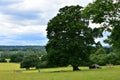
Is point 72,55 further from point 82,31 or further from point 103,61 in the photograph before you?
point 103,61

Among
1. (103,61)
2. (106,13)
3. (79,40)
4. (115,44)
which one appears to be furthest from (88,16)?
(103,61)

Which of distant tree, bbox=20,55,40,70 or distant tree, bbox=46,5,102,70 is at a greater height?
distant tree, bbox=46,5,102,70

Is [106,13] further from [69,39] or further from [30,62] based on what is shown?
[30,62]

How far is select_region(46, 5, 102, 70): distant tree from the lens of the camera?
221 ft

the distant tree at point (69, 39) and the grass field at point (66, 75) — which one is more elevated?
the distant tree at point (69, 39)

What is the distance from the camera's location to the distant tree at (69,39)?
67.4m

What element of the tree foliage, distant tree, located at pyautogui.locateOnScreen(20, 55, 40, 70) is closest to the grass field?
the tree foliage

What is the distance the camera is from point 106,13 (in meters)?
40.6

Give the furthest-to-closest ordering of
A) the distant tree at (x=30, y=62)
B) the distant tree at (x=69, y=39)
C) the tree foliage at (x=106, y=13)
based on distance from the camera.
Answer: the distant tree at (x=30, y=62) < the distant tree at (x=69, y=39) < the tree foliage at (x=106, y=13)

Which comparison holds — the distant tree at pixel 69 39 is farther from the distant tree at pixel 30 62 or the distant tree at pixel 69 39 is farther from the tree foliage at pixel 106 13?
the distant tree at pixel 30 62

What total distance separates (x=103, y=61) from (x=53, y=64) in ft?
178

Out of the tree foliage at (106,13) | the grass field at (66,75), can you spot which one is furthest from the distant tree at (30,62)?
the tree foliage at (106,13)

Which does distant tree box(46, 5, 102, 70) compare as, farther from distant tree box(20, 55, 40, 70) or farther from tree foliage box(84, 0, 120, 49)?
distant tree box(20, 55, 40, 70)

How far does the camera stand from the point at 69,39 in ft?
224
